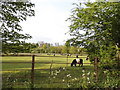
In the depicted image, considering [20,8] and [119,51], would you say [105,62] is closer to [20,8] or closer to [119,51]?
[119,51]

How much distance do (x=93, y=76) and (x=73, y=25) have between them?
4099mm

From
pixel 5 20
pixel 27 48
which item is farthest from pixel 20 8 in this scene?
pixel 27 48

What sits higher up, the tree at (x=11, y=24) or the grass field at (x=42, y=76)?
the tree at (x=11, y=24)

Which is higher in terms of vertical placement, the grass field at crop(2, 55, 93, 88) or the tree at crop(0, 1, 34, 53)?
the tree at crop(0, 1, 34, 53)

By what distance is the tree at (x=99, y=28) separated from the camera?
10289 mm

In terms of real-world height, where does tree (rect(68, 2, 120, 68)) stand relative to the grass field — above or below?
above

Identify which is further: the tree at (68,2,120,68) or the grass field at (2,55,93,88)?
the tree at (68,2,120,68)

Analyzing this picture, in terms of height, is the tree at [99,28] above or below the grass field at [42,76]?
above

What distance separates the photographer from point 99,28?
11.1 metres

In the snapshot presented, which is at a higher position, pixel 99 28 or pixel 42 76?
pixel 99 28

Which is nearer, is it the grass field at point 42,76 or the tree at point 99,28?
the grass field at point 42,76

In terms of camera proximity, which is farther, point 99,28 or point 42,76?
point 99,28

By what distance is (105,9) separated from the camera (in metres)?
11.0

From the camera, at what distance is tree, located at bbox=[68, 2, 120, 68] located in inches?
405
